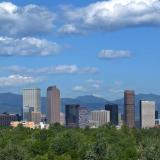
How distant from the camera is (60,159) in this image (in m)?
98.9

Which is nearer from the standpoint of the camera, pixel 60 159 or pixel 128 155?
pixel 60 159

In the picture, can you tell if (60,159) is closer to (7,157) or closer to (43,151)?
(7,157)

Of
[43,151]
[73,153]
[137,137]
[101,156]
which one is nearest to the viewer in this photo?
[101,156]

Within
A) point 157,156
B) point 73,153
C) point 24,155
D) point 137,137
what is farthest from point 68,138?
point 137,137

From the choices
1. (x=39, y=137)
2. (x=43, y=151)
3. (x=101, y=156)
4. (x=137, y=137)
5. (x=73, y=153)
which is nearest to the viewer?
(x=101, y=156)

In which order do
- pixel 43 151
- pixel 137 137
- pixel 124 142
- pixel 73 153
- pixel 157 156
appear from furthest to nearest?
pixel 137 137 < pixel 124 142 < pixel 43 151 < pixel 73 153 < pixel 157 156

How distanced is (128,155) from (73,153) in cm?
968

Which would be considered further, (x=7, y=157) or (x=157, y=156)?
(x=7, y=157)

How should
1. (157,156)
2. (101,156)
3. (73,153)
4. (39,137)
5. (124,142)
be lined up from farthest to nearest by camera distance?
(39,137) < (124,142) < (73,153) < (101,156) < (157,156)

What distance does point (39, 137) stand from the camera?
168 m

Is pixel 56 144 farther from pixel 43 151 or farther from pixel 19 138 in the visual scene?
pixel 19 138

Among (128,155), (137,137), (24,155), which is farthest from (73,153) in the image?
(137,137)

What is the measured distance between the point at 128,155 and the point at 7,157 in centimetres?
2761

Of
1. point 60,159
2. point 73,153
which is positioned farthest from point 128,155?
point 60,159
